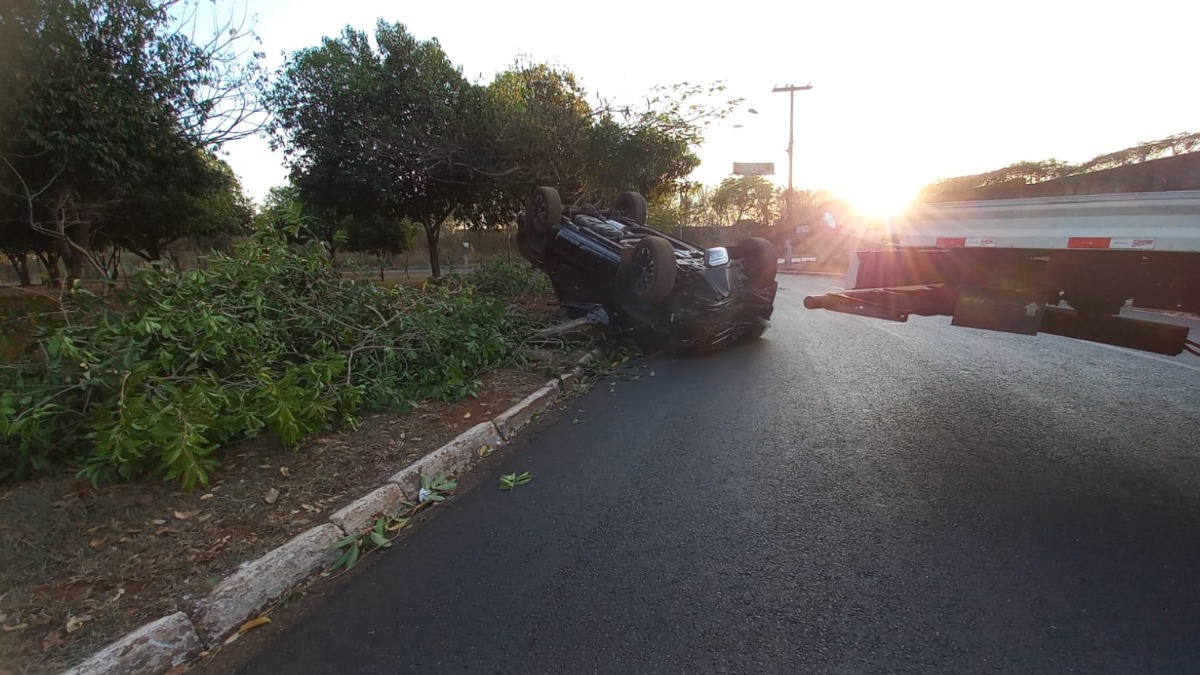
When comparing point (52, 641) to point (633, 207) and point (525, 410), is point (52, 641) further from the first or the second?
point (633, 207)

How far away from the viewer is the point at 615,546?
2.74 m

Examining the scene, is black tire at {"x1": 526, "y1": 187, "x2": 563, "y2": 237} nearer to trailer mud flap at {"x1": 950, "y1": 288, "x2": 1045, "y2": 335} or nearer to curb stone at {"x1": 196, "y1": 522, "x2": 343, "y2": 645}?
trailer mud flap at {"x1": 950, "y1": 288, "x2": 1045, "y2": 335}

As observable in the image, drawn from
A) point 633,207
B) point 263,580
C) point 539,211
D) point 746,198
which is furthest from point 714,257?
point 746,198

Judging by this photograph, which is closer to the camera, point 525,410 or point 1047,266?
point 1047,266

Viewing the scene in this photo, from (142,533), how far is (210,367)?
1340 mm

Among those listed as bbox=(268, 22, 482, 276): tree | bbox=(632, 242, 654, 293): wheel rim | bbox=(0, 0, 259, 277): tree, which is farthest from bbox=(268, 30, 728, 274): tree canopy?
bbox=(632, 242, 654, 293): wheel rim

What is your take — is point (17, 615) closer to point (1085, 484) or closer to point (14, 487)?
point (14, 487)

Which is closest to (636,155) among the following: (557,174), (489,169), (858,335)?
(557,174)

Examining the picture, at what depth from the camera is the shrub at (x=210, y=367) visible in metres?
3.00

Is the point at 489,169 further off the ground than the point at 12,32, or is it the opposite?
the point at 12,32

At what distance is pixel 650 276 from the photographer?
6414mm

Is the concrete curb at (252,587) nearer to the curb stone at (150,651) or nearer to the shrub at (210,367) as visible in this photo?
the curb stone at (150,651)

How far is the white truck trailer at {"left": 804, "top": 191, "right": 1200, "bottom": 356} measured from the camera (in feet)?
9.67

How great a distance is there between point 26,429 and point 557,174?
36.9 ft
